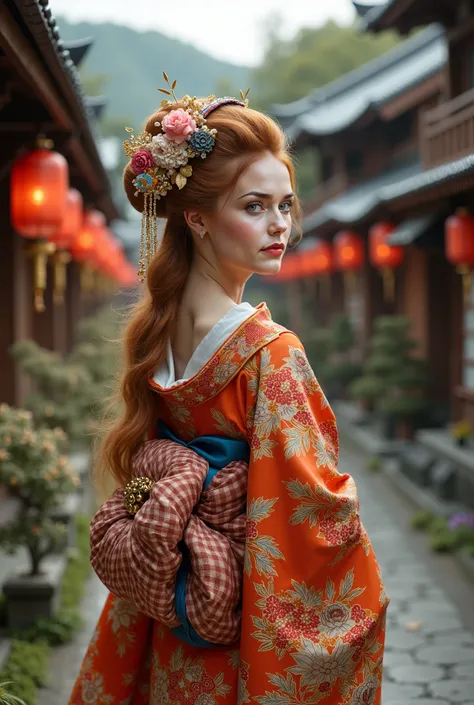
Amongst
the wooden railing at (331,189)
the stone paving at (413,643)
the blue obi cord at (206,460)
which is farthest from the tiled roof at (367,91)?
the blue obi cord at (206,460)

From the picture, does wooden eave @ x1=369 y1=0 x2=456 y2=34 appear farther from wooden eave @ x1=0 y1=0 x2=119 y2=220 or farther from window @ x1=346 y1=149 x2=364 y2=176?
window @ x1=346 y1=149 x2=364 y2=176

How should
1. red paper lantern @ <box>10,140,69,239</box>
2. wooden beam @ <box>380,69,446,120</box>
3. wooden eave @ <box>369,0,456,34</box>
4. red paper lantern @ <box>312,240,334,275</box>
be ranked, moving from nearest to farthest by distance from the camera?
1. red paper lantern @ <box>10,140,69,239</box>
2. wooden eave @ <box>369,0,456,34</box>
3. wooden beam @ <box>380,69,446,120</box>
4. red paper lantern @ <box>312,240,334,275</box>

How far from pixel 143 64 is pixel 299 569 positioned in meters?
107

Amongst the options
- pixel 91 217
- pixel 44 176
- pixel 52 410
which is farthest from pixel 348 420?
pixel 44 176

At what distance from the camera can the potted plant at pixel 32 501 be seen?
223 inches

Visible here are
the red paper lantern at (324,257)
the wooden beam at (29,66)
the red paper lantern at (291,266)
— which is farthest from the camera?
the red paper lantern at (291,266)

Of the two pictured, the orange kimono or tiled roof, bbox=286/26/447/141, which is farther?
tiled roof, bbox=286/26/447/141

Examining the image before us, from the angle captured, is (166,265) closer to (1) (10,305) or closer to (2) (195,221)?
(2) (195,221)

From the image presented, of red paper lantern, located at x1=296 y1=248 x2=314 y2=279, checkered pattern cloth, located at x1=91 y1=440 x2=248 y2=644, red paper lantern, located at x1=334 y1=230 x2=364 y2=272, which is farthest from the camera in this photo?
red paper lantern, located at x1=296 y1=248 x2=314 y2=279

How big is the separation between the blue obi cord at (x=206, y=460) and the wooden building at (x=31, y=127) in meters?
2.02

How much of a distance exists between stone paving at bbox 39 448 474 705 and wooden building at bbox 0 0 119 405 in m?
2.83

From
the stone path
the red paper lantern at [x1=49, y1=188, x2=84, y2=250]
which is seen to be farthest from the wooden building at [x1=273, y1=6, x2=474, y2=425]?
the red paper lantern at [x1=49, y1=188, x2=84, y2=250]

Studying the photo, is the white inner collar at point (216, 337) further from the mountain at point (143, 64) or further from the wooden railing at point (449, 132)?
the mountain at point (143, 64)

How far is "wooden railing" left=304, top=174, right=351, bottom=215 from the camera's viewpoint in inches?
728
